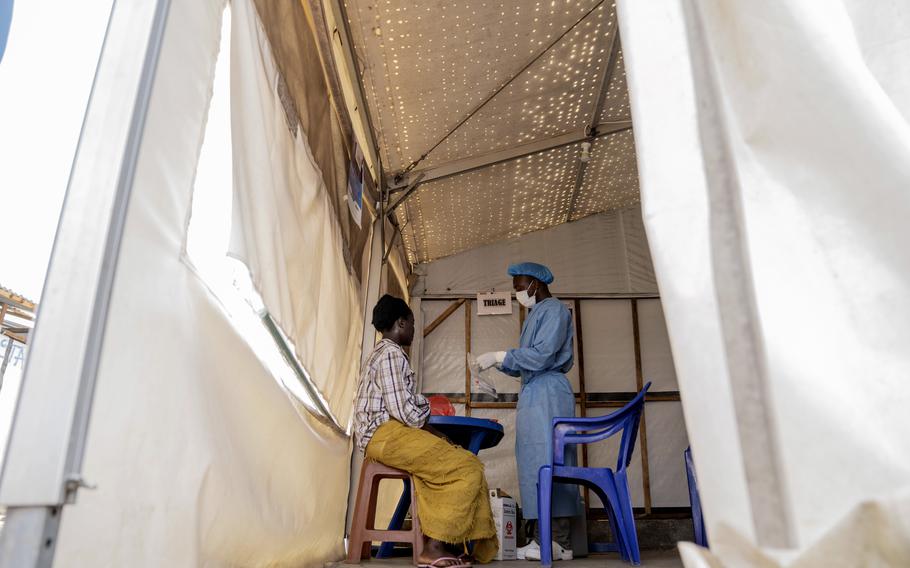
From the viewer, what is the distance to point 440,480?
249 centimetres

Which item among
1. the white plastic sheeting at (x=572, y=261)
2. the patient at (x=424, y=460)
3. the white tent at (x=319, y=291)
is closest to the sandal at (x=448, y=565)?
the patient at (x=424, y=460)

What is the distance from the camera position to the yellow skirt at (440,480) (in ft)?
7.95

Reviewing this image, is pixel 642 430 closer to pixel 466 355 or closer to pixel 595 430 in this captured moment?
pixel 466 355

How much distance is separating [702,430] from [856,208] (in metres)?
0.35

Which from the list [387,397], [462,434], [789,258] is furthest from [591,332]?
[789,258]

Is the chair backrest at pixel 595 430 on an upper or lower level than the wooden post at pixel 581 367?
lower

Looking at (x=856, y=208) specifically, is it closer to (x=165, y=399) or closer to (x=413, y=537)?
(x=165, y=399)

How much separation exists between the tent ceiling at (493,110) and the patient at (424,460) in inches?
60.7

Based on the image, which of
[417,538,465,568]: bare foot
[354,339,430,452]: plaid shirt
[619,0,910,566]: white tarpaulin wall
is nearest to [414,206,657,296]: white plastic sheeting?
[354,339,430,452]: plaid shirt

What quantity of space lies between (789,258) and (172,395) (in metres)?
1.17

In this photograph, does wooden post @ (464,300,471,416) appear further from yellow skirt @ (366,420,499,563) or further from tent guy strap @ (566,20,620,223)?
yellow skirt @ (366,420,499,563)

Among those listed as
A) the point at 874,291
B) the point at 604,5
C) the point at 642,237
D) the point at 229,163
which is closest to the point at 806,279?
the point at 874,291

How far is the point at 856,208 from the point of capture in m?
0.81

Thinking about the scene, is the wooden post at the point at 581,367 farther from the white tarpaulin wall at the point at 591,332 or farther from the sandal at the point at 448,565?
the sandal at the point at 448,565
